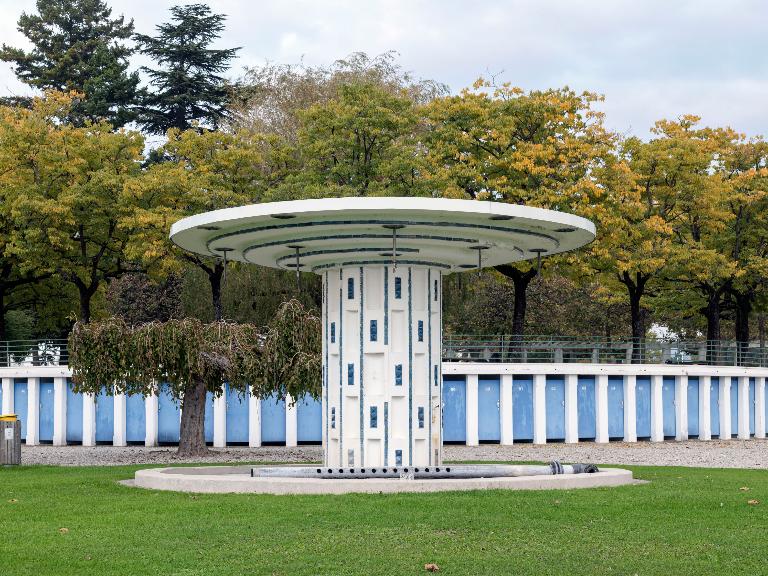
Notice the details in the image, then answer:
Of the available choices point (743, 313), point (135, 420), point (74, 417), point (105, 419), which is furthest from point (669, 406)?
point (74, 417)

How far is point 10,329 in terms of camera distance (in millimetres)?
60781

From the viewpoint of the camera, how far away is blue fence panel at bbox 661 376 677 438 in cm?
4428

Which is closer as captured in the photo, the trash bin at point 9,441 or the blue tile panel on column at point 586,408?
the trash bin at point 9,441

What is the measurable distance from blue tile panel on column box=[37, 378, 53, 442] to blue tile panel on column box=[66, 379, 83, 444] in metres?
0.76

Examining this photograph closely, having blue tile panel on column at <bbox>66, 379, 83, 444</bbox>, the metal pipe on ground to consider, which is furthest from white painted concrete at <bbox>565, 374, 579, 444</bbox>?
the metal pipe on ground

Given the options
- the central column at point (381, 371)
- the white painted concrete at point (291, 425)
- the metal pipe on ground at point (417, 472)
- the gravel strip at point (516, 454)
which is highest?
the central column at point (381, 371)

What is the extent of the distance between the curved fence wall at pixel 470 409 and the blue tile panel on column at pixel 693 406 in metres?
0.41

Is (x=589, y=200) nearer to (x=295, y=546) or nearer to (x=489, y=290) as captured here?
(x=489, y=290)

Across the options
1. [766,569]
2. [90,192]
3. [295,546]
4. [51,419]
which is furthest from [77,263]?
[766,569]

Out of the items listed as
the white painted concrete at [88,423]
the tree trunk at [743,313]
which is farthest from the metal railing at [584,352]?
the white painted concrete at [88,423]

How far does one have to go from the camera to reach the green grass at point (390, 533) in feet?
39.5

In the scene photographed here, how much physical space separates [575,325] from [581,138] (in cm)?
1838

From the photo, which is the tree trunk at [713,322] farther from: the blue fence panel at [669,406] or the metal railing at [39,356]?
the metal railing at [39,356]

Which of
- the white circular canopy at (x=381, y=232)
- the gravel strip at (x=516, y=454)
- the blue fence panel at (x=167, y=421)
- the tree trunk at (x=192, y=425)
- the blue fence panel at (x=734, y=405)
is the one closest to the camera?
the white circular canopy at (x=381, y=232)
